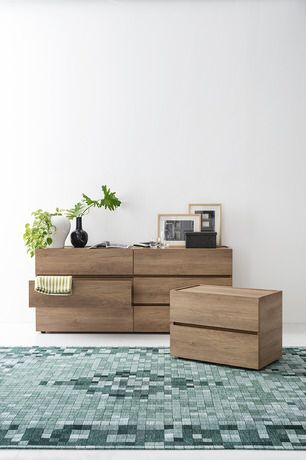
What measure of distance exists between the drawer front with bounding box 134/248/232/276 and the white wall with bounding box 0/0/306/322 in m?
0.58

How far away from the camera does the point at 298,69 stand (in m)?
5.21

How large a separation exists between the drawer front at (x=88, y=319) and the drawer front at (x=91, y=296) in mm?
37

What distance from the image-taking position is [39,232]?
15.8 ft

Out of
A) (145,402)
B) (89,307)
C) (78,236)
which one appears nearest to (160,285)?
(89,307)

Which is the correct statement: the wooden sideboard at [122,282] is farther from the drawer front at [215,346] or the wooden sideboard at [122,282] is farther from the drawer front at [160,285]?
the drawer front at [215,346]

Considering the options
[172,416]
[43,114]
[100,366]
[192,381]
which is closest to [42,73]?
[43,114]

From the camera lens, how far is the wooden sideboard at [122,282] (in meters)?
4.71

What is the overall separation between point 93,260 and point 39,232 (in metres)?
0.54

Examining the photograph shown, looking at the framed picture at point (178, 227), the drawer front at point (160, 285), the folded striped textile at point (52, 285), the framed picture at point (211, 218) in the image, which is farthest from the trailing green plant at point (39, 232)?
the framed picture at point (211, 218)

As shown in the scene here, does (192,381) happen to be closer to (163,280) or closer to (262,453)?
(262,453)

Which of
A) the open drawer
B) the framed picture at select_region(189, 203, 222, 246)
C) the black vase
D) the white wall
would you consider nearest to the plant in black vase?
the black vase

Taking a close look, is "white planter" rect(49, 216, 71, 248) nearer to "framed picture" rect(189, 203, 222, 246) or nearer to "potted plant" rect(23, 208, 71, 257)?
"potted plant" rect(23, 208, 71, 257)

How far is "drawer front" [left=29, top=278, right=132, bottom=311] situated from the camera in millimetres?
4695

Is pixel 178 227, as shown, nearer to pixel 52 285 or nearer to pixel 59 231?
pixel 59 231
